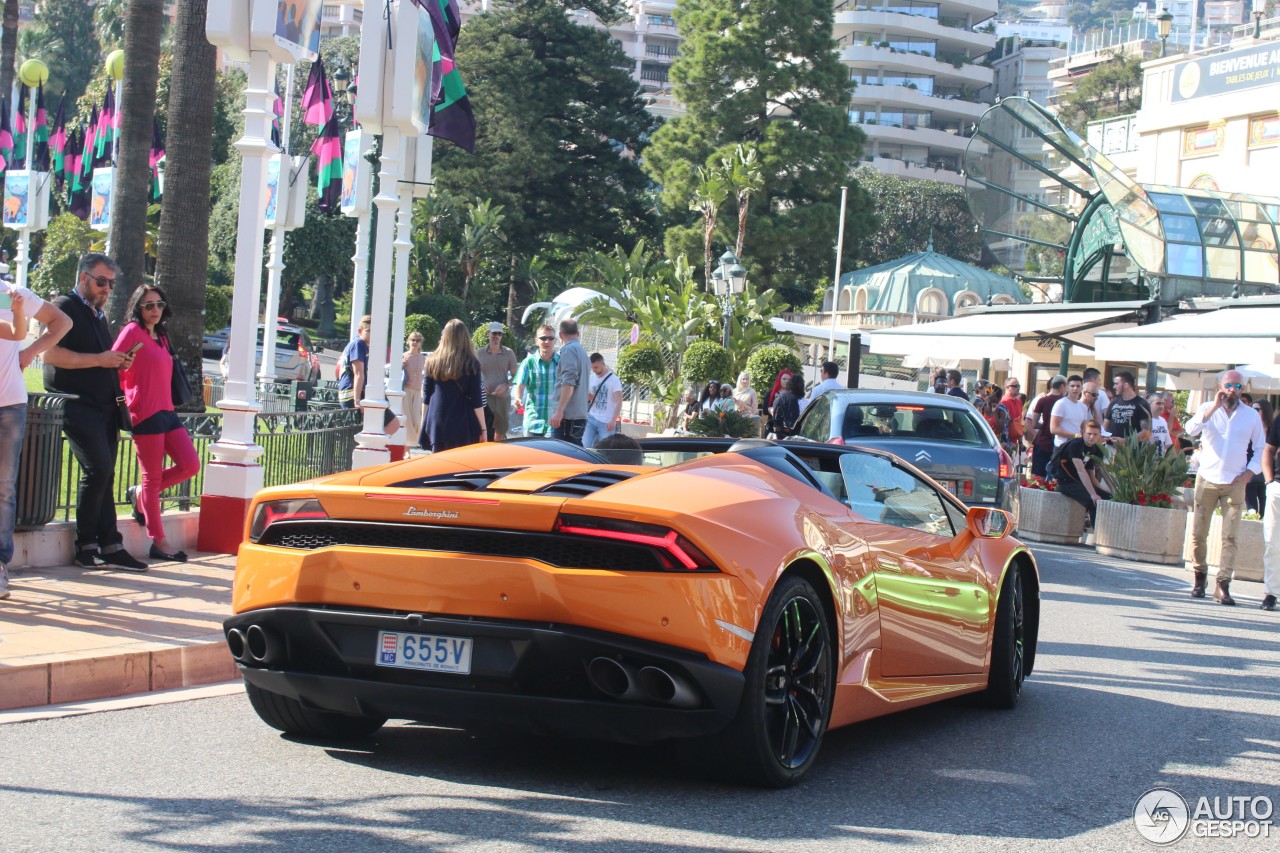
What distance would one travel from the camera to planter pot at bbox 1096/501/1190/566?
16891 mm

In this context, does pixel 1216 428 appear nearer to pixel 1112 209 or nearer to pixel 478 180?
pixel 1112 209

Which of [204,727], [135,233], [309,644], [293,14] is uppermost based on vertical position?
[293,14]

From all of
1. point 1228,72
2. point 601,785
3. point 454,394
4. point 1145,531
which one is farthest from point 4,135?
point 601,785

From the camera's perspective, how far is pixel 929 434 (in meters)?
14.1

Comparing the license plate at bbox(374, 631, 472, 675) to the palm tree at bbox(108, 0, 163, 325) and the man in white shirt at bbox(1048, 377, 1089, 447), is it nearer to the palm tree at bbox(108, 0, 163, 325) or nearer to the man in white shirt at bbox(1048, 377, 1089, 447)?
the palm tree at bbox(108, 0, 163, 325)

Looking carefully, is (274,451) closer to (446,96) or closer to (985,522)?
(985,522)

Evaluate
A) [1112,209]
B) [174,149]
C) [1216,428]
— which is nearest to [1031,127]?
[1112,209]

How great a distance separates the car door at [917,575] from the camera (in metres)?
5.90

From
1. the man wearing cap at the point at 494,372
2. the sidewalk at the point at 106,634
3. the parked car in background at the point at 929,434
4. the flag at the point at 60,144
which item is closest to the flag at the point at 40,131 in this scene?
the flag at the point at 60,144

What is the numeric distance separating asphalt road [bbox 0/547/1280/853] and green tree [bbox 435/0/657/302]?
58390mm

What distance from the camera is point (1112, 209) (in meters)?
34.8

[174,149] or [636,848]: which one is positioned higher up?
[174,149]

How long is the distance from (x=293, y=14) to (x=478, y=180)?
54569 millimetres

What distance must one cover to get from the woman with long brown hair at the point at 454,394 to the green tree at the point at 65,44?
9578cm
